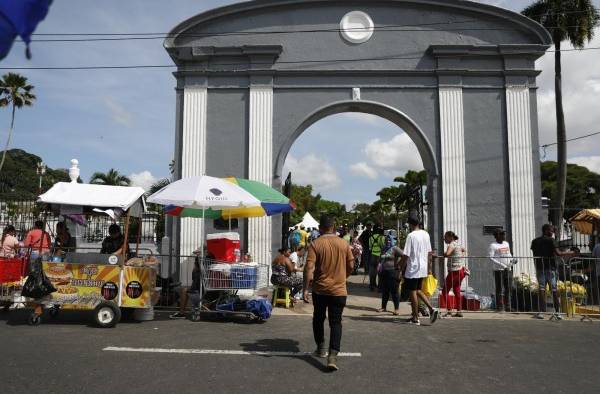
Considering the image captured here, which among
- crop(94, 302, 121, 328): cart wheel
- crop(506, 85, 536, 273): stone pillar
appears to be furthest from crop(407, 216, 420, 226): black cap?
crop(94, 302, 121, 328): cart wheel

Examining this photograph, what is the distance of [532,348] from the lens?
6754 millimetres

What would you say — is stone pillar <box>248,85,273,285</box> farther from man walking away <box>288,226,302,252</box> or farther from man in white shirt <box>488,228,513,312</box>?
man in white shirt <box>488,228,513,312</box>

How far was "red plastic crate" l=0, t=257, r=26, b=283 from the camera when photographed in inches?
360

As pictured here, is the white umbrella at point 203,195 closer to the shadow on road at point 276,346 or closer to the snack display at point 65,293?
the snack display at point 65,293

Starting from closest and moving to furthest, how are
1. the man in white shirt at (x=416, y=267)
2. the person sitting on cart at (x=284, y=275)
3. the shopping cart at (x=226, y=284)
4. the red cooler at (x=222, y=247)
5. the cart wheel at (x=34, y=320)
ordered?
1. the cart wheel at (x=34, y=320)
2. the man in white shirt at (x=416, y=267)
3. the shopping cart at (x=226, y=284)
4. the red cooler at (x=222, y=247)
5. the person sitting on cart at (x=284, y=275)

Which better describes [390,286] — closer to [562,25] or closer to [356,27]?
[356,27]

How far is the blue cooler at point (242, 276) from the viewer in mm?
8727

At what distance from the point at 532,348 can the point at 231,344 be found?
419 centimetres

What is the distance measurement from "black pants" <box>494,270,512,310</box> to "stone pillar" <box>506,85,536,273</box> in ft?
8.12

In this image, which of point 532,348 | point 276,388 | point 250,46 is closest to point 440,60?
point 250,46

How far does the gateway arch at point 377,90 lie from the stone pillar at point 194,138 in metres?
0.03

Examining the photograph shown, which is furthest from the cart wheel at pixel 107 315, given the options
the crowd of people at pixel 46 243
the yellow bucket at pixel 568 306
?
the yellow bucket at pixel 568 306

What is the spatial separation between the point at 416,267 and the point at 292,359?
3.47 m

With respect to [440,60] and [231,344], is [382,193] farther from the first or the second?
[231,344]
